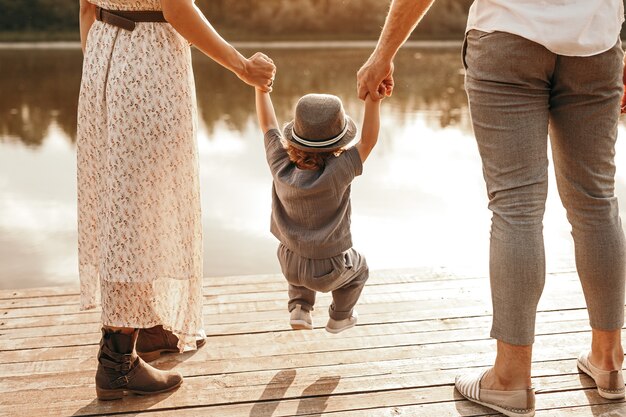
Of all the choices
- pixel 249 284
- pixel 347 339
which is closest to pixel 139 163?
pixel 347 339

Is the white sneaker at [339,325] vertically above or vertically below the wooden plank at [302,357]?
above

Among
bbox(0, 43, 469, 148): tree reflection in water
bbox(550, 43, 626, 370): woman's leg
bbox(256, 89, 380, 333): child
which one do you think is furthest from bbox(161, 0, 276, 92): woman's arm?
bbox(0, 43, 469, 148): tree reflection in water

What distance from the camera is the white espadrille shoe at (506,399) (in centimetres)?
188

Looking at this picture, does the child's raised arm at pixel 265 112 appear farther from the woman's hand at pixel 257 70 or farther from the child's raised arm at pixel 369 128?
the child's raised arm at pixel 369 128

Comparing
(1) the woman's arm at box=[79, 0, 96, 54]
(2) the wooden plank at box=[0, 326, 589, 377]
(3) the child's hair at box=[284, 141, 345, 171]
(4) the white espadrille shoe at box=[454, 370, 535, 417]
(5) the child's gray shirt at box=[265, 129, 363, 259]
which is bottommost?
(2) the wooden plank at box=[0, 326, 589, 377]

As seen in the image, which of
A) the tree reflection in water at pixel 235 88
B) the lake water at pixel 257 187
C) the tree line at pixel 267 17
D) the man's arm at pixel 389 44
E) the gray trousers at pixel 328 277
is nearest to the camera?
the man's arm at pixel 389 44

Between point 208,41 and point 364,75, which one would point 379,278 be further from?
point 208,41

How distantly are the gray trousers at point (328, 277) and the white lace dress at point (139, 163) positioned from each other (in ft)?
0.82

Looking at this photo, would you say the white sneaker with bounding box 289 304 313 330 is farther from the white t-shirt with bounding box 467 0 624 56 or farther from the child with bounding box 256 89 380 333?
the white t-shirt with bounding box 467 0 624 56

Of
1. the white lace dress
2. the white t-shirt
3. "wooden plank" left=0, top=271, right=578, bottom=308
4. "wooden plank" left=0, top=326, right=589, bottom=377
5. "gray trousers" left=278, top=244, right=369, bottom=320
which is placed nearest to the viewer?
the white t-shirt

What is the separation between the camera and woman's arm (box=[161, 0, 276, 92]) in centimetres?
186

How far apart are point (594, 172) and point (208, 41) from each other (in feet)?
2.96

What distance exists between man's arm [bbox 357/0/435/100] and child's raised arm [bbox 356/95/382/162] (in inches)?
1.3

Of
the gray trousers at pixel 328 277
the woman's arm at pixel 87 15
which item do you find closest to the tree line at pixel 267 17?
the woman's arm at pixel 87 15
